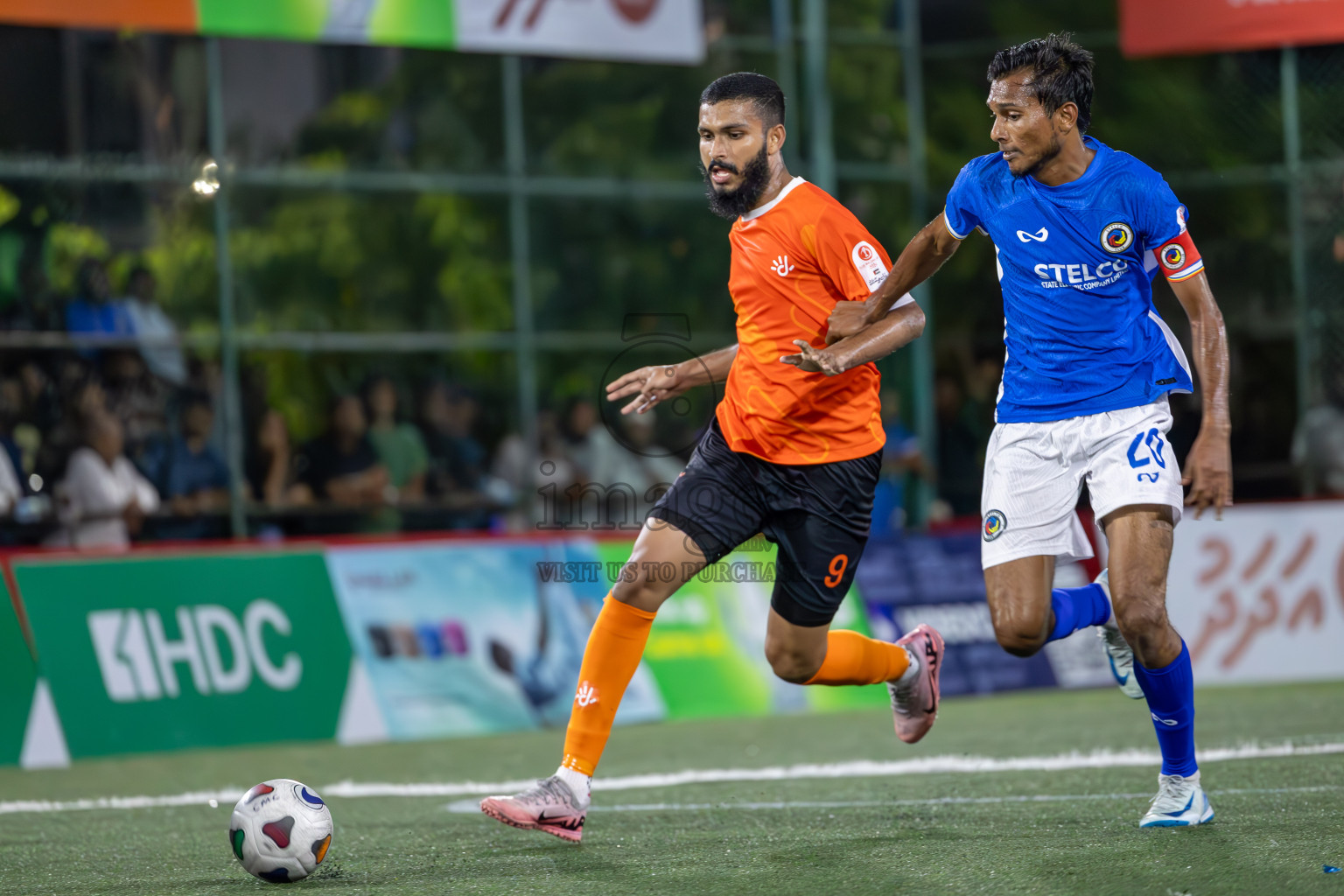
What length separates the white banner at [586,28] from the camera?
1391 cm

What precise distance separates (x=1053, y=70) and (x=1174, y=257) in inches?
28.0

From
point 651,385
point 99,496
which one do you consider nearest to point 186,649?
point 99,496

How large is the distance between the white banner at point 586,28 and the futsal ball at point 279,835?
32.9 ft

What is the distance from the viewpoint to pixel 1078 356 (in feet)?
17.5

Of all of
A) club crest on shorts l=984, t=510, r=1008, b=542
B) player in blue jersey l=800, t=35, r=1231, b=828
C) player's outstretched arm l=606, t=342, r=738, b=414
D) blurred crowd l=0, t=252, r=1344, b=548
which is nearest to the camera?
player in blue jersey l=800, t=35, r=1231, b=828

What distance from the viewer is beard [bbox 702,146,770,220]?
5602 millimetres

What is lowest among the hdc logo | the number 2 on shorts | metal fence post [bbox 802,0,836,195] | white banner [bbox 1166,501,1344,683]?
white banner [bbox 1166,501,1344,683]

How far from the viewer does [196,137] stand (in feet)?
45.5

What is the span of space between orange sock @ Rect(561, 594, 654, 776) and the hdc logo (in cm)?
490

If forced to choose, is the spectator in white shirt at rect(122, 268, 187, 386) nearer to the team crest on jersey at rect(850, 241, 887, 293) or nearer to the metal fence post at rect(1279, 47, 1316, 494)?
the team crest on jersey at rect(850, 241, 887, 293)

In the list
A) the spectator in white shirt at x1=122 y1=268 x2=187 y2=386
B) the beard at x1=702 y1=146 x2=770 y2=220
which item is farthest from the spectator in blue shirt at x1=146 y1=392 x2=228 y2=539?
the beard at x1=702 y1=146 x2=770 y2=220

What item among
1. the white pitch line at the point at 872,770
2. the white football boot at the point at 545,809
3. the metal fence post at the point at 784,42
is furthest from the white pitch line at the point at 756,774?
the metal fence post at the point at 784,42

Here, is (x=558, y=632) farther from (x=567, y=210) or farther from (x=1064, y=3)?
(x=1064, y=3)

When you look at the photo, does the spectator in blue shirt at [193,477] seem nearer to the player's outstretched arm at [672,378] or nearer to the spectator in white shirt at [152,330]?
the spectator in white shirt at [152,330]
